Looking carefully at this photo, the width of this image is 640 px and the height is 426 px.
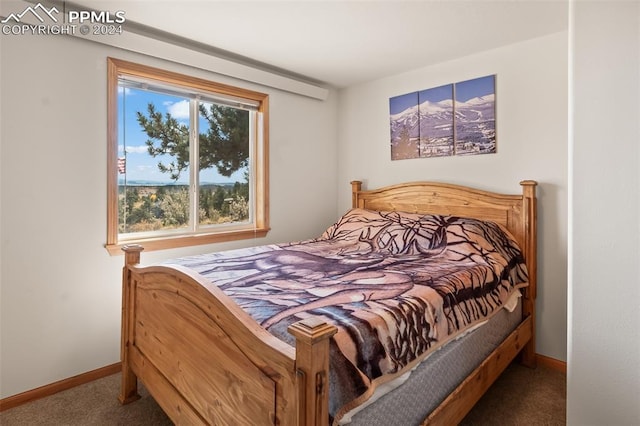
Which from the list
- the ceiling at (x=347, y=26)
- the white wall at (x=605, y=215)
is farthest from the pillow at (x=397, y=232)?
the ceiling at (x=347, y=26)

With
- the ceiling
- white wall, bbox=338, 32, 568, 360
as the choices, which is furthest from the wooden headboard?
the ceiling

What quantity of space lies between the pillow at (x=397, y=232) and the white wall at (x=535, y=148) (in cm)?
58

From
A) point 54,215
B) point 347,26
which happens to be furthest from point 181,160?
point 347,26

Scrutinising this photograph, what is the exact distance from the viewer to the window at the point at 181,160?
94.5 inches

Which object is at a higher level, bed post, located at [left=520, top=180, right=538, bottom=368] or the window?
the window

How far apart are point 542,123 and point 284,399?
2.52 metres

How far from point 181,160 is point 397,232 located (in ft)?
5.81

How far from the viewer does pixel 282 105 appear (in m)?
3.27

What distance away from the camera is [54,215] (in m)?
2.08

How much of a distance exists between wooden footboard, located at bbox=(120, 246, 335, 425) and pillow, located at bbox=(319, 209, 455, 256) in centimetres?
147

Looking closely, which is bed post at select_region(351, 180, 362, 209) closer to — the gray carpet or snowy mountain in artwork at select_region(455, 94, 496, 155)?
snowy mountain in artwork at select_region(455, 94, 496, 155)

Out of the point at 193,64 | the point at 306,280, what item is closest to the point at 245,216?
the point at 193,64

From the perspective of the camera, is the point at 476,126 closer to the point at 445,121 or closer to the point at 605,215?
the point at 445,121

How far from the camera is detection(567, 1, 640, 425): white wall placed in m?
1.09
